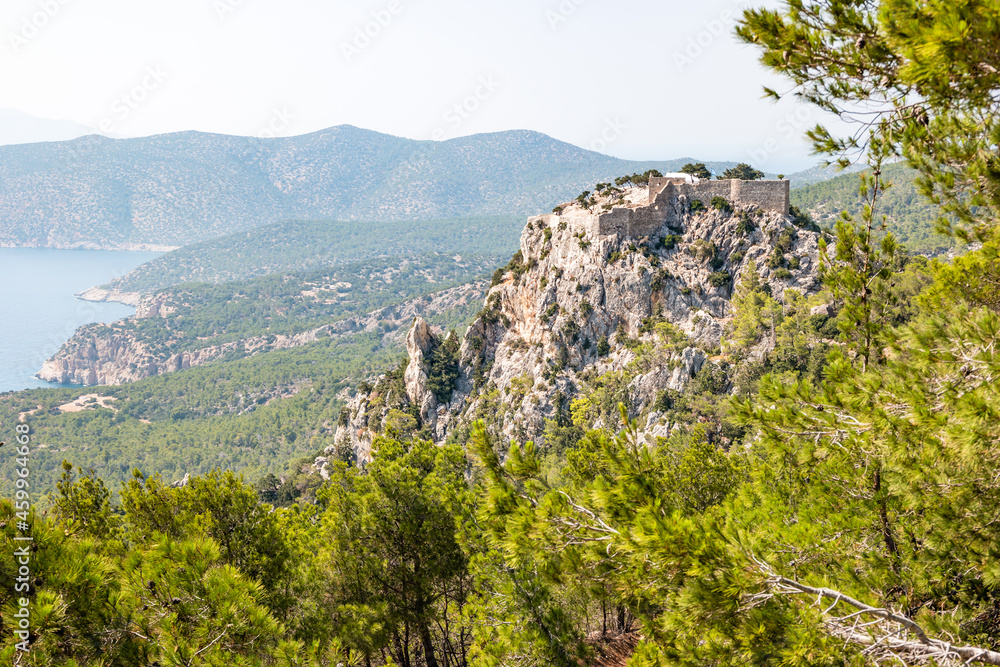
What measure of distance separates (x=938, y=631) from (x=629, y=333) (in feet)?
136

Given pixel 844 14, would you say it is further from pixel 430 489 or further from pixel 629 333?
pixel 629 333

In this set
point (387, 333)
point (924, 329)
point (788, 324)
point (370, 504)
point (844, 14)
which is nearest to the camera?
point (844, 14)

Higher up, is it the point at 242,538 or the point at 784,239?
the point at 784,239

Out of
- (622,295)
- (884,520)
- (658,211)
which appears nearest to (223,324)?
(622,295)

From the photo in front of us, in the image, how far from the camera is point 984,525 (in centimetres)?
452

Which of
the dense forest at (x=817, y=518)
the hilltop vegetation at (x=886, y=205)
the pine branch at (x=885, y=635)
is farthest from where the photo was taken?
the hilltop vegetation at (x=886, y=205)

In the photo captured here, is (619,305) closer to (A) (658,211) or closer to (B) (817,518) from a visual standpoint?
(A) (658,211)

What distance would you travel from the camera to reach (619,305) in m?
44.8

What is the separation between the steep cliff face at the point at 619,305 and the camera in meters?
41.1

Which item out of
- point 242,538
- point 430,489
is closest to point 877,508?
point 430,489

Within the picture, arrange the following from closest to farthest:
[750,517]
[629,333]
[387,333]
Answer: [750,517], [629,333], [387,333]

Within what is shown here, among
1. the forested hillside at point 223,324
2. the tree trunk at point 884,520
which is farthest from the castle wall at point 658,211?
the forested hillside at point 223,324

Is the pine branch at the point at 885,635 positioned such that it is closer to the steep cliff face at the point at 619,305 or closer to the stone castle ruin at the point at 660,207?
the steep cliff face at the point at 619,305

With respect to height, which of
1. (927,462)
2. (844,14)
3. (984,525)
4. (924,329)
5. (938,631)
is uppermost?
(844,14)
